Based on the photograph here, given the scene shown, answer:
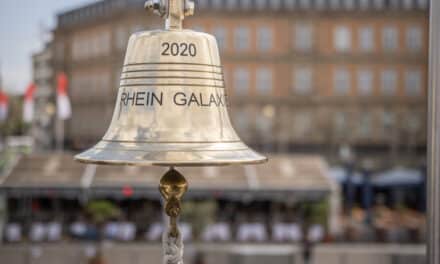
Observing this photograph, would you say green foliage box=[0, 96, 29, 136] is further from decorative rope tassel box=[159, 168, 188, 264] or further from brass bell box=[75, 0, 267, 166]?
decorative rope tassel box=[159, 168, 188, 264]

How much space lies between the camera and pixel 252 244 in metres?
14.8

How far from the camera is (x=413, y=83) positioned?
36531 millimetres

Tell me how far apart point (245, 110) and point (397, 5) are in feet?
29.8

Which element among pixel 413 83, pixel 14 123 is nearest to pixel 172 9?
pixel 413 83

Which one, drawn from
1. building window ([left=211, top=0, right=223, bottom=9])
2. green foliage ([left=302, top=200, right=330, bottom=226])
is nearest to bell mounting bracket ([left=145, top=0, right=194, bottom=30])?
green foliage ([left=302, top=200, right=330, bottom=226])

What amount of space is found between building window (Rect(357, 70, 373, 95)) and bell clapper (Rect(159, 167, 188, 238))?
114ft

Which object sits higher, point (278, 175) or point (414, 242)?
point (278, 175)

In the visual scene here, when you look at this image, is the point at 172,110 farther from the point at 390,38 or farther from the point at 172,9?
the point at 390,38

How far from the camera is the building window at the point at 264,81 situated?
36156mm

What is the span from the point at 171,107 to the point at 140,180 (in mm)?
12284

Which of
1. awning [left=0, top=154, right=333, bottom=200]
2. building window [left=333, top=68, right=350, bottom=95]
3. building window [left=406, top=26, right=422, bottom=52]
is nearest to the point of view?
awning [left=0, top=154, right=333, bottom=200]

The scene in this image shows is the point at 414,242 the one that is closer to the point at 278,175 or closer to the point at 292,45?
the point at 278,175

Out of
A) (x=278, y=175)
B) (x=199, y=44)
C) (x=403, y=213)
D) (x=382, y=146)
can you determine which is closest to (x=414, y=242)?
(x=278, y=175)

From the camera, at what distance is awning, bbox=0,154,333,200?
14258mm
